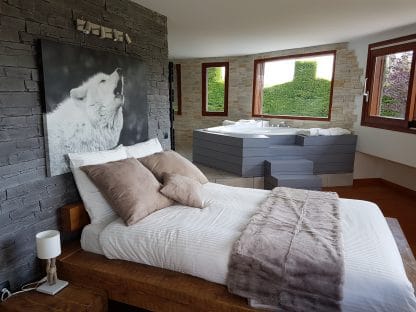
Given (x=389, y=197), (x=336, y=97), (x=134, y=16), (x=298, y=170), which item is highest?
(x=134, y=16)

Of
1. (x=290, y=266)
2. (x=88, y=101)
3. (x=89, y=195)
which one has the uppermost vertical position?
(x=88, y=101)

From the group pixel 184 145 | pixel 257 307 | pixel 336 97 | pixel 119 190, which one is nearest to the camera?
pixel 257 307

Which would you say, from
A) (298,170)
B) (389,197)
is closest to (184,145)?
(298,170)

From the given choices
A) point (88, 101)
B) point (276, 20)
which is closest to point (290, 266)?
point (88, 101)

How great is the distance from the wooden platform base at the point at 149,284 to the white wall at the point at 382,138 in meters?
2.27

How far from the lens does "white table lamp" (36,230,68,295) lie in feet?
5.77

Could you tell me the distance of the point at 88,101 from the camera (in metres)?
2.40

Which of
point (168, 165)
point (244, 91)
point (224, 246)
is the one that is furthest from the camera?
point (244, 91)

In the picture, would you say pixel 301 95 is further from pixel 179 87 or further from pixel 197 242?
pixel 197 242

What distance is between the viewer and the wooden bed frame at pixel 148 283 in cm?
164

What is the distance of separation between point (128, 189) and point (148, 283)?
659 millimetres

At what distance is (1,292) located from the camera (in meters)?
1.88

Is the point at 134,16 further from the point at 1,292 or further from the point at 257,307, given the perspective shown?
the point at 257,307

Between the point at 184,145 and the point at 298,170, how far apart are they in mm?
3525
